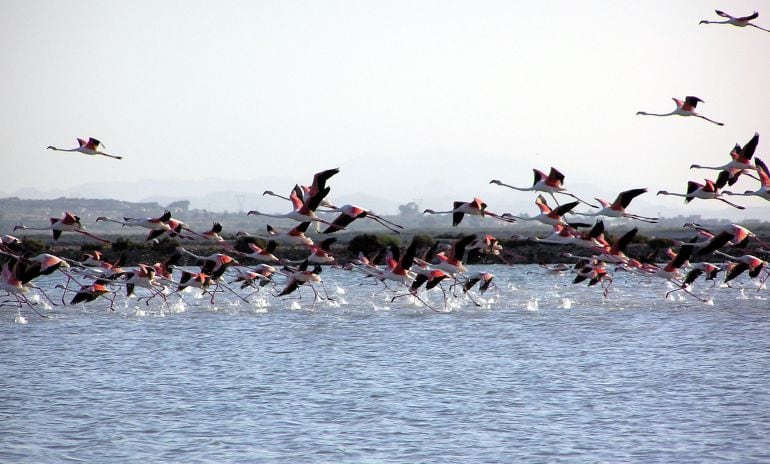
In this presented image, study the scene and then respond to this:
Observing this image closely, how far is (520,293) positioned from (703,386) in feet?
46.0

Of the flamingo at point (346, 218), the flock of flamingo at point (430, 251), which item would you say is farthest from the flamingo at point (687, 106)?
the flamingo at point (346, 218)

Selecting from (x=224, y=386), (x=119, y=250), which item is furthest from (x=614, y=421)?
(x=119, y=250)

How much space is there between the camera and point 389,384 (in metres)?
15.0

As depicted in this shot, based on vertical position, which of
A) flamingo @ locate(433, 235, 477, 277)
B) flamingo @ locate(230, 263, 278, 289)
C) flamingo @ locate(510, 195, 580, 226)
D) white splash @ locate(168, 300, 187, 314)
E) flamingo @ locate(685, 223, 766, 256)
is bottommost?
white splash @ locate(168, 300, 187, 314)

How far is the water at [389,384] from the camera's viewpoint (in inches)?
450

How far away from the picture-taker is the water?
1143cm

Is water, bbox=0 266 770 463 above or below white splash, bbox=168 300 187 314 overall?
above

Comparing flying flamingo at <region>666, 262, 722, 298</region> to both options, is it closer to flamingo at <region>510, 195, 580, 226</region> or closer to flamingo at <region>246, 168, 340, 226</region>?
flamingo at <region>510, 195, 580, 226</region>

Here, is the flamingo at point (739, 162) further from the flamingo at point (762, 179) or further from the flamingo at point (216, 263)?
the flamingo at point (216, 263)

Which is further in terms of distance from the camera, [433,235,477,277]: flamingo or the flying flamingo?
the flying flamingo

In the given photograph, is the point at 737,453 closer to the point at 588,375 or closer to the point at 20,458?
the point at 588,375

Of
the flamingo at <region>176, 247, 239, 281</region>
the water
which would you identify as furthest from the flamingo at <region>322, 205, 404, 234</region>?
the flamingo at <region>176, 247, 239, 281</region>

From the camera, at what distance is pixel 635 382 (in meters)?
15.1

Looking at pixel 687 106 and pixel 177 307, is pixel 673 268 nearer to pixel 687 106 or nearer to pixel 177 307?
pixel 687 106
